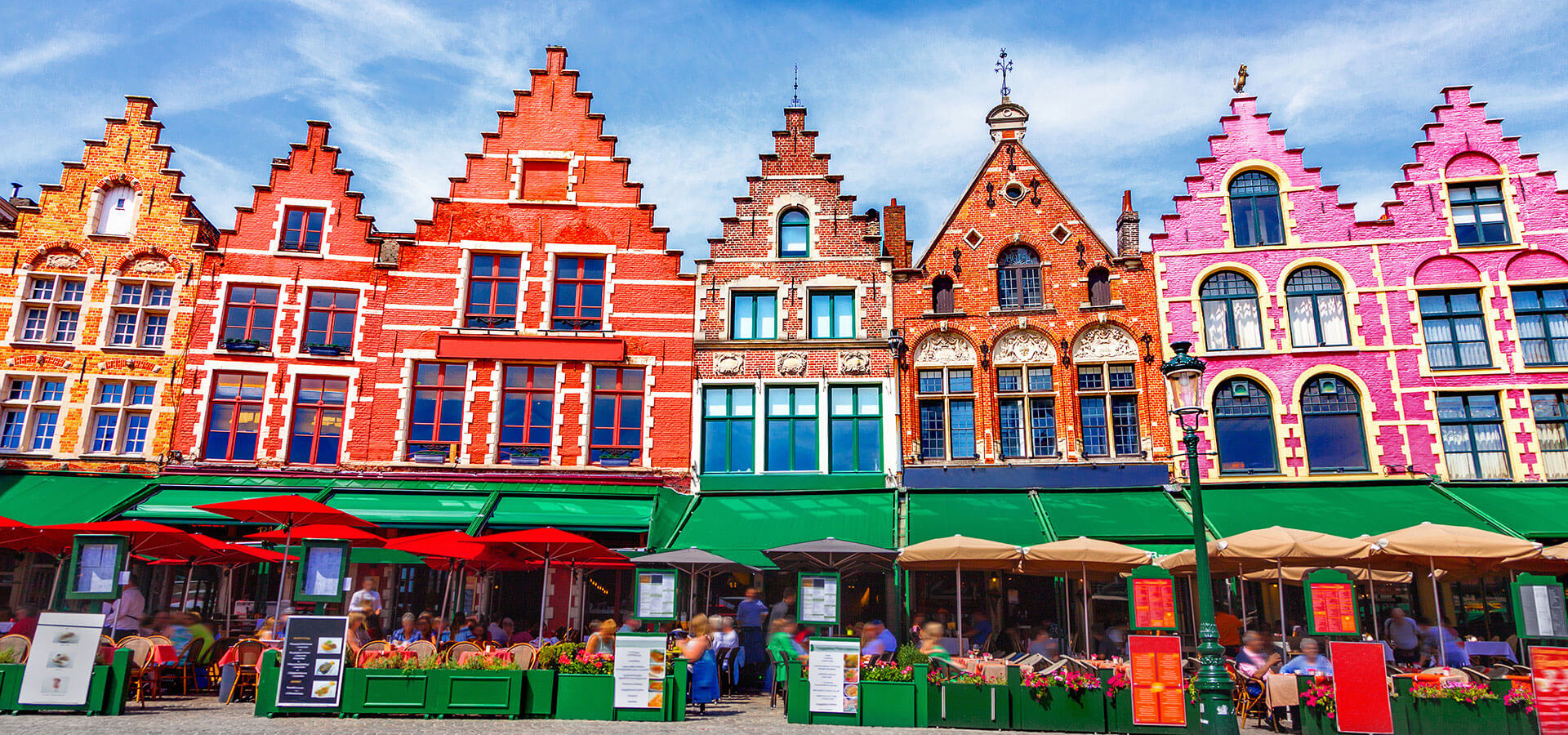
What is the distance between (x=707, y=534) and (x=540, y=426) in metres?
4.74

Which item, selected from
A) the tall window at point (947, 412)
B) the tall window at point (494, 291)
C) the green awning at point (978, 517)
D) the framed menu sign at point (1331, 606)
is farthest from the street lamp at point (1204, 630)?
the tall window at point (494, 291)

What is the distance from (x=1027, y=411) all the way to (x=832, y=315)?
15.0 ft

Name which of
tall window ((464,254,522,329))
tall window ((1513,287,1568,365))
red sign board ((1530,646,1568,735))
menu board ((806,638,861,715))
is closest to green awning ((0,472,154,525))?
tall window ((464,254,522,329))

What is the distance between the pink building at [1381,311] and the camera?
1847cm

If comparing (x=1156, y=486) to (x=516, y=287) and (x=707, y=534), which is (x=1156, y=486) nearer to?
(x=707, y=534)

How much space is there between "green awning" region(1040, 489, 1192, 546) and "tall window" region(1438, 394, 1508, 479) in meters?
5.73

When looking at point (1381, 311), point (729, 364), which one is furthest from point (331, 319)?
point (1381, 311)

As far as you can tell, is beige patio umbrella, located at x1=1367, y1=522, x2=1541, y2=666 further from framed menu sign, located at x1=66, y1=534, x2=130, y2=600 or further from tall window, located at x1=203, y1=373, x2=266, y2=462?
tall window, located at x1=203, y1=373, x2=266, y2=462

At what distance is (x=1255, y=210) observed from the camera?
66.2 ft

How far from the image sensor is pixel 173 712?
1203 centimetres

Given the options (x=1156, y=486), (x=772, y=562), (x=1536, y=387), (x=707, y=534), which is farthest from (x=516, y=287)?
(x=1536, y=387)

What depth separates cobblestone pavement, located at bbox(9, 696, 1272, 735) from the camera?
1053 centimetres

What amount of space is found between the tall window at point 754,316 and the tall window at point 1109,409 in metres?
6.58

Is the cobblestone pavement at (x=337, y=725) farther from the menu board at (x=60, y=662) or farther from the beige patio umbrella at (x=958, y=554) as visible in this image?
the beige patio umbrella at (x=958, y=554)
